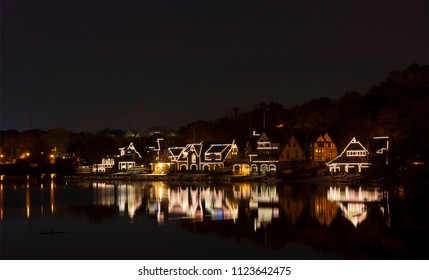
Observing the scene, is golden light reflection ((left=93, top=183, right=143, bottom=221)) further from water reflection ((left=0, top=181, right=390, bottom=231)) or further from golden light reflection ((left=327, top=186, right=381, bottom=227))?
golden light reflection ((left=327, top=186, right=381, bottom=227))

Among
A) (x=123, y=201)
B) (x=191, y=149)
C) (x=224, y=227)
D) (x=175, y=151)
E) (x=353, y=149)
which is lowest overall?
(x=224, y=227)

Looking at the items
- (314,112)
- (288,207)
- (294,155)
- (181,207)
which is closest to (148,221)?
(181,207)

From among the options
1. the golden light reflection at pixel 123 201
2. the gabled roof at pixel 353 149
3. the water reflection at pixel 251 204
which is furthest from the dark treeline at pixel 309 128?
the golden light reflection at pixel 123 201

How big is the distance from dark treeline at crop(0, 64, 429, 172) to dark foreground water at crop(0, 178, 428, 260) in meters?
6.51

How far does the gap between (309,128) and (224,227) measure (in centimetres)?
3924

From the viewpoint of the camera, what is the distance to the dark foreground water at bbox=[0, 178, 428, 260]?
1866 cm

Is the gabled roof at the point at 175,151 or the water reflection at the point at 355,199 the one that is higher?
the gabled roof at the point at 175,151

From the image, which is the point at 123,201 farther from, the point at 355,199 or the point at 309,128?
the point at 309,128

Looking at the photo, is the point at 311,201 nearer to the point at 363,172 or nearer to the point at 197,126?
the point at 363,172

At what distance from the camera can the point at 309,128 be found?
200 ft

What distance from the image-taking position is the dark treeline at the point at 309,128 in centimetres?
4116

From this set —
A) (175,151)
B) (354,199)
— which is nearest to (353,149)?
(354,199)

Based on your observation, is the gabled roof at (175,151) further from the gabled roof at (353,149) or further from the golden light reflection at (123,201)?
the golden light reflection at (123,201)

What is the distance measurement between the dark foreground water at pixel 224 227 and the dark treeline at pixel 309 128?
Result: 651 centimetres
